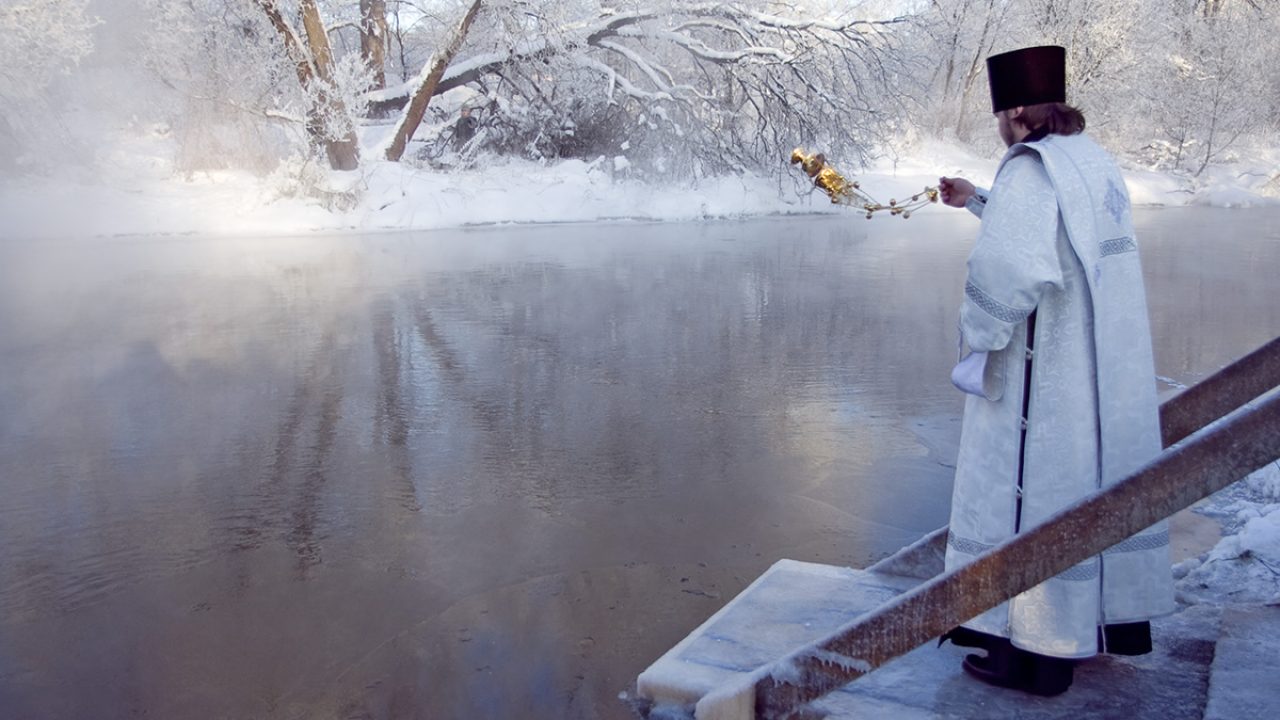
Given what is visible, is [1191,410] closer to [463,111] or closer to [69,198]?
[69,198]

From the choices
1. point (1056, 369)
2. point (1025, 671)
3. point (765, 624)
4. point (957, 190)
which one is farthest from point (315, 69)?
point (1025, 671)

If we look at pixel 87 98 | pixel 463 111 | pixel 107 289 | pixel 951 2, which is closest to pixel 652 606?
pixel 107 289

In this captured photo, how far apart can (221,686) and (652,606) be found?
1370 mm

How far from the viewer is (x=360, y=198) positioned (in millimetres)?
20266

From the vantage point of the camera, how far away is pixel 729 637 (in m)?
3.29

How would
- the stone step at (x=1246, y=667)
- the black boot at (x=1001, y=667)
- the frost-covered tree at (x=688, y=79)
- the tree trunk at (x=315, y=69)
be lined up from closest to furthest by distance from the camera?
the stone step at (x=1246, y=667)
the black boot at (x=1001, y=667)
the tree trunk at (x=315, y=69)
the frost-covered tree at (x=688, y=79)

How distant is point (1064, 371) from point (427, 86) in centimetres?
2086

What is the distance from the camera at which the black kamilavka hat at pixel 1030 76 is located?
2.77 metres

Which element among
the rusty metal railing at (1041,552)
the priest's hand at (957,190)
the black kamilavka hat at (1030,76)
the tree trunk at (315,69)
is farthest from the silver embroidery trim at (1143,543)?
the tree trunk at (315,69)

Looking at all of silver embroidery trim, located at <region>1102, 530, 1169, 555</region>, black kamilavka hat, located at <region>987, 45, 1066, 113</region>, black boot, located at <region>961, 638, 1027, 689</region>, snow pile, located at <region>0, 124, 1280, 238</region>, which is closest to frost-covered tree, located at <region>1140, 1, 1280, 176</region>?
snow pile, located at <region>0, 124, 1280, 238</region>

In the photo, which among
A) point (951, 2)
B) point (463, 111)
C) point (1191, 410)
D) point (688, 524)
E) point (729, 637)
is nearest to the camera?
point (1191, 410)

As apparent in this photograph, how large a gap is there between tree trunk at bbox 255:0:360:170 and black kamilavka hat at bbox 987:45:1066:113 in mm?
19703

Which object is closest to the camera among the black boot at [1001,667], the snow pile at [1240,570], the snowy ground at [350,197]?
the black boot at [1001,667]

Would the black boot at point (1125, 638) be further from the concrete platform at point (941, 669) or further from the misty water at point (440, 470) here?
the misty water at point (440, 470)
